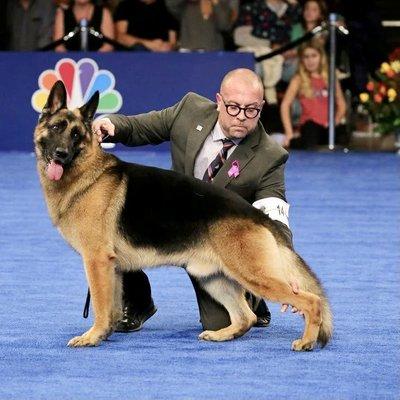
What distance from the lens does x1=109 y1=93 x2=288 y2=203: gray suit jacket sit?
21.6ft

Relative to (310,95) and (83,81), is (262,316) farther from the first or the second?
→ (310,95)

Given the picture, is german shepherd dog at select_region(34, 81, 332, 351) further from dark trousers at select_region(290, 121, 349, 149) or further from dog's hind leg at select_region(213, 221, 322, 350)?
dark trousers at select_region(290, 121, 349, 149)

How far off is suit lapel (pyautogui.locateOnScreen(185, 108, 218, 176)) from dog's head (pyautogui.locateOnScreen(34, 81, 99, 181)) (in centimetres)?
69

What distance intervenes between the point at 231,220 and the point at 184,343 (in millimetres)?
652

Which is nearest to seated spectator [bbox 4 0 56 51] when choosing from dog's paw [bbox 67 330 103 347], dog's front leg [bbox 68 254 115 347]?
dog's front leg [bbox 68 254 115 347]

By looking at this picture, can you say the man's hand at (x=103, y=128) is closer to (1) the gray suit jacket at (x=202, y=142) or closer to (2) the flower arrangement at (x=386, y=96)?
(1) the gray suit jacket at (x=202, y=142)

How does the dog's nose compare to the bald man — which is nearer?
the dog's nose

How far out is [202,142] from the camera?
22.0 feet

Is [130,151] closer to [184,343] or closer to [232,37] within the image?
[232,37]

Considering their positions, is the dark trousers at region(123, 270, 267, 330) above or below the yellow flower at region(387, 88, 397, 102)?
above

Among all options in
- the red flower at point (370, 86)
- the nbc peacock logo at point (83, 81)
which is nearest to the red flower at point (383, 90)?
the red flower at point (370, 86)

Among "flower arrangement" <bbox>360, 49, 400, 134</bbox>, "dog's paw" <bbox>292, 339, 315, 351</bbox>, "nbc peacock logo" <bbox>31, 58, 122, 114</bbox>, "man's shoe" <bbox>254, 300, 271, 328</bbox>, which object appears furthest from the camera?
"flower arrangement" <bbox>360, 49, 400, 134</bbox>

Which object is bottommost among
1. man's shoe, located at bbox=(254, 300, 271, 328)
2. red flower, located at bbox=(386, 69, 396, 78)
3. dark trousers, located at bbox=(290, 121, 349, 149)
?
dark trousers, located at bbox=(290, 121, 349, 149)

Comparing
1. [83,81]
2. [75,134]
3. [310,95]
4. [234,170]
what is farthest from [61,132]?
[310,95]
